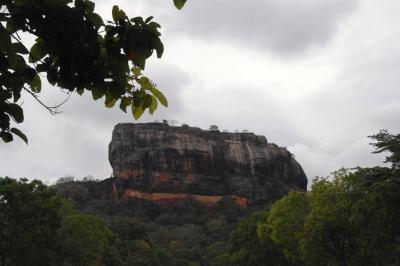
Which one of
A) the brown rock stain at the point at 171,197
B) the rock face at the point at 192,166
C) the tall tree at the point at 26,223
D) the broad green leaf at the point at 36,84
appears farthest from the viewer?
the rock face at the point at 192,166

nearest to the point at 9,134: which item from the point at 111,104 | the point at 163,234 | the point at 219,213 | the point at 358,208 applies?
the point at 111,104

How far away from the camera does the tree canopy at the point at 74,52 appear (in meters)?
2.72

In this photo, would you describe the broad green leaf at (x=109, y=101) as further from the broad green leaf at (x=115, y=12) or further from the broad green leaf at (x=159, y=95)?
the broad green leaf at (x=115, y=12)

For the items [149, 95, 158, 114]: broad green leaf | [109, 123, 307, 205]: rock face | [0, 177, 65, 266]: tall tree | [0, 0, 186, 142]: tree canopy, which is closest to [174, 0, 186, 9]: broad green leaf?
[0, 0, 186, 142]: tree canopy

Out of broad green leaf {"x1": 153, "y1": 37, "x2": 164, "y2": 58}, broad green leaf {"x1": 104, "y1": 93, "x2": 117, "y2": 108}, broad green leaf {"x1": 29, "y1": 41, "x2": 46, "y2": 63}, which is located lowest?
broad green leaf {"x1": 104, "y1": 93, "x2": 117, "y2": 108}

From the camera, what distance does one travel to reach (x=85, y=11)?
9.18 ft

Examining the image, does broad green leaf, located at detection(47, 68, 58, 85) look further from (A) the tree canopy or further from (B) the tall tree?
(B) the tall tree

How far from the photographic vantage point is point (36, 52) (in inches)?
120

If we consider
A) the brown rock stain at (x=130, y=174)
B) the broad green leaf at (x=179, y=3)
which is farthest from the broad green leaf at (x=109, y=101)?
the brown rock stain at (x=130, y=174)

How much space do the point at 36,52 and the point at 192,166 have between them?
397 feet

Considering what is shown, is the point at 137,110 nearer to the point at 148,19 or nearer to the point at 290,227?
the point at 148,19

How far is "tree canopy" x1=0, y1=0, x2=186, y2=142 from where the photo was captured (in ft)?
8.91

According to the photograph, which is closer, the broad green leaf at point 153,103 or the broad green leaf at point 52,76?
the broad green leaf at point 52,76

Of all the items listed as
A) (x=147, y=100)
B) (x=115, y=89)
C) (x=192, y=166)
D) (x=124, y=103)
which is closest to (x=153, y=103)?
(x=147, y=100)
